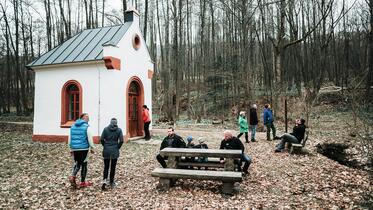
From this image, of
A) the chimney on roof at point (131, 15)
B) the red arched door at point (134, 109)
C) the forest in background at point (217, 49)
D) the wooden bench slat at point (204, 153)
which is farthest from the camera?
the forest in background at point (217, 49)

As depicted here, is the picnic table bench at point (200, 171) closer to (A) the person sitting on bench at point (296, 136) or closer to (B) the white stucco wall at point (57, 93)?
(A) the person sitting on bench at point (296, 136)

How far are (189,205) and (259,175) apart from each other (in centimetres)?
297

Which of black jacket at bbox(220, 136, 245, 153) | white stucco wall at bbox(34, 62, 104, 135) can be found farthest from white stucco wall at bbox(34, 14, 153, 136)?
black jacket at bbox(220, 136, 245, 153)

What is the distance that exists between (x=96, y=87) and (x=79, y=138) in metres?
7.22

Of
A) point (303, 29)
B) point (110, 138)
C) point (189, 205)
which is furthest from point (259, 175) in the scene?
point (303, 29)

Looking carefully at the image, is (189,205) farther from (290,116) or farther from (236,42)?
(236,42)

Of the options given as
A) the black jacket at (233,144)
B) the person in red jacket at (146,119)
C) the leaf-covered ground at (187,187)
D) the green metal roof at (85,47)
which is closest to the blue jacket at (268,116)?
the leaf-covered ground at (187,187)

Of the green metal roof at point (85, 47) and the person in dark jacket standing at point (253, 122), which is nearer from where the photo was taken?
the person in dark jacket standing at point (253, 122)

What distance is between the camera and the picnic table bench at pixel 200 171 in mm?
6719

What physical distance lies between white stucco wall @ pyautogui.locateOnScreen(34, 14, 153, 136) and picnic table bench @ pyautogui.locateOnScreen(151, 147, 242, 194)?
7.09 meters

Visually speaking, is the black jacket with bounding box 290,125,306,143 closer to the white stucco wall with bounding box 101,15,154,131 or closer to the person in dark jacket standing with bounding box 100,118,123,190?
the person in dark jacket standing with bounding box 100,118,123,190

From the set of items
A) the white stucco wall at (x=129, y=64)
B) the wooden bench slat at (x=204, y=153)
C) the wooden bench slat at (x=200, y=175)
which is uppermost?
the white stucco wall at (x=129, y=64)

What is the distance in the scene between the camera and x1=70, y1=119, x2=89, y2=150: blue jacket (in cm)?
734

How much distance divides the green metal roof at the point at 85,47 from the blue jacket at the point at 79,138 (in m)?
7.27
